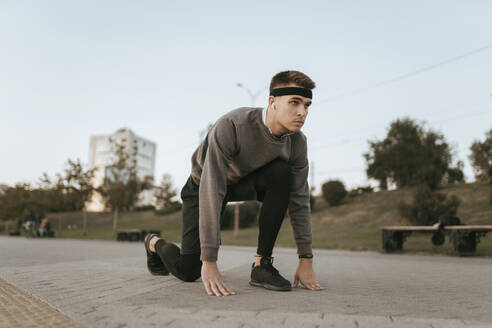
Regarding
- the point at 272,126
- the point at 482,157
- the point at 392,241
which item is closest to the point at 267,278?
the point at 272,126

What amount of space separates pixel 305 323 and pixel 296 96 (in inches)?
63.0

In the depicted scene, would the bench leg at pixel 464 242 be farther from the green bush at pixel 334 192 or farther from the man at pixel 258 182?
the green bush at pixel 334 192

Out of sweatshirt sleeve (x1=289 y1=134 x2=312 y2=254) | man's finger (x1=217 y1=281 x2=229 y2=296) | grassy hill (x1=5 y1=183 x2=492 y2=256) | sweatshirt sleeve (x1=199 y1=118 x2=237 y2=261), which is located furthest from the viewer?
grassy hill (x1=5 y1=183 x2=492 y2=256)

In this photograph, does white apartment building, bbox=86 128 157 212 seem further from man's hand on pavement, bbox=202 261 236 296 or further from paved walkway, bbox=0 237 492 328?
man's hand on pavement, bbox=202 261 236 296

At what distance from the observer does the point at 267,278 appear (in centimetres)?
280

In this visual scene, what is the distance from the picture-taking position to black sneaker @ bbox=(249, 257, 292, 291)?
2.73m

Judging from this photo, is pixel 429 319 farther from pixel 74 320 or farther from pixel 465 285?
pixel 465 285

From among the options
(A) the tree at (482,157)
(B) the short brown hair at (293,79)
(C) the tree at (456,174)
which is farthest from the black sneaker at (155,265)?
(C) the tree at (456,174)

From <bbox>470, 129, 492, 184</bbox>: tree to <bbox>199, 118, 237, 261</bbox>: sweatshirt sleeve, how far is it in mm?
32044

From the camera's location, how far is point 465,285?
3.46 metres

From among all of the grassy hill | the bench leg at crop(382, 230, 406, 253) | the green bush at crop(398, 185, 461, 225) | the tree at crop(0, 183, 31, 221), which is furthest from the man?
the tree at crop(0, 183, 31, 221)

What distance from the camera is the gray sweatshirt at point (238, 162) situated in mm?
2729

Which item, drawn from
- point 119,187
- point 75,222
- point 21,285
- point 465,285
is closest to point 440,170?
point 119,187

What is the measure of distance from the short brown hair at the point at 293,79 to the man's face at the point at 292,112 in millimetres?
48
